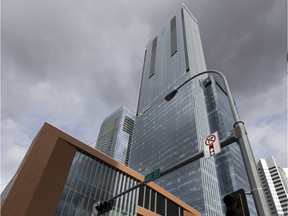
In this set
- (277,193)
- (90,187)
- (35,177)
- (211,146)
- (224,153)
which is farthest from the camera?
(277,193)

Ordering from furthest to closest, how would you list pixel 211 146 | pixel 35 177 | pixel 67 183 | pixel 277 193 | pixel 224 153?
Result: pixel 277 193 < pixel 224 153 < pixel 67 183 < pixel 35 177 < pixel 211 146

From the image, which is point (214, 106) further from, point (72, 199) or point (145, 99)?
point (72, 199)

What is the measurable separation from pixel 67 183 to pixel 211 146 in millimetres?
25387

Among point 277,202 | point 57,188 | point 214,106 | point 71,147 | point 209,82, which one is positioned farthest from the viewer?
point 277,202

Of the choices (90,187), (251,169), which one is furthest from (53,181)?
(251,169)

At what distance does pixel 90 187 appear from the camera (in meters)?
31.4

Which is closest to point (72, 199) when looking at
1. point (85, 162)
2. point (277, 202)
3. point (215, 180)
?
point (85, 162)

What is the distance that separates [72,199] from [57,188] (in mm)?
2523

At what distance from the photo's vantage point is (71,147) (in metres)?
31.9

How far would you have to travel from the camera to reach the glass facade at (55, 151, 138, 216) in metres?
28.3

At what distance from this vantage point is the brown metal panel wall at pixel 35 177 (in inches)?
971

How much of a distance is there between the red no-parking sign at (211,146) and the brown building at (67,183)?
22.9 metres

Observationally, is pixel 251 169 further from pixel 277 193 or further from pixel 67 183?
pixel 277 193

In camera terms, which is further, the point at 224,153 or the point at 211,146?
the point at 224,153
